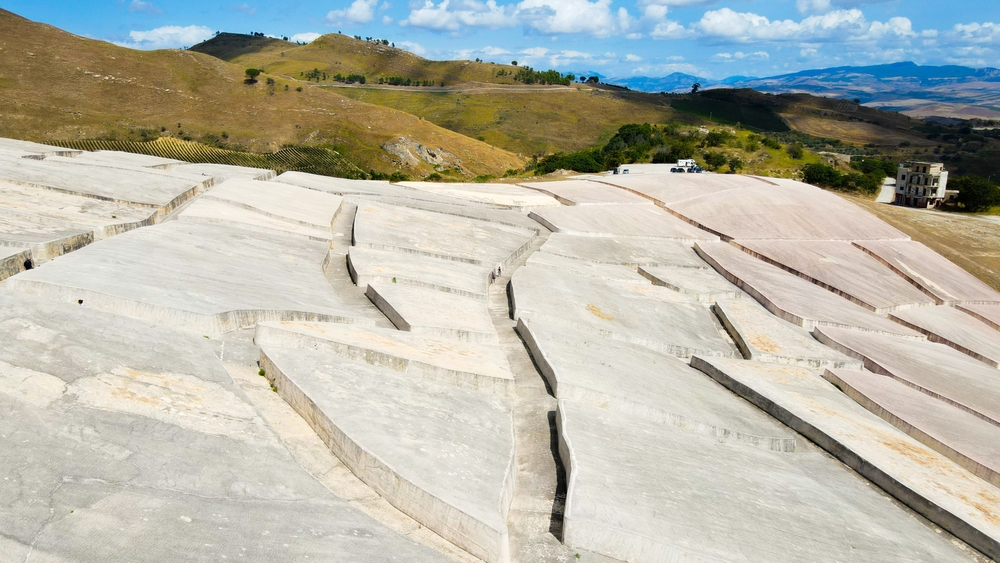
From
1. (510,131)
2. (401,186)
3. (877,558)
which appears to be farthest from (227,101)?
(877,558)

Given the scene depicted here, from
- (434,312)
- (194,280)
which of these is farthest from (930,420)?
(194,280)

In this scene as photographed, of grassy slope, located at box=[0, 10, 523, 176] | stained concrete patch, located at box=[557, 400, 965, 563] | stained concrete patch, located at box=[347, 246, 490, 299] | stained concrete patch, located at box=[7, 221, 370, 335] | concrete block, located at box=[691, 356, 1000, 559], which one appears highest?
grassy slope, located at box=[0, 10, 523, 176]

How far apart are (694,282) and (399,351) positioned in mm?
14447

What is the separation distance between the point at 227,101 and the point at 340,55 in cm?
7678

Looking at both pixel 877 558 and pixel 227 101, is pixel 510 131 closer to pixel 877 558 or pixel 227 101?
pixel 227 101

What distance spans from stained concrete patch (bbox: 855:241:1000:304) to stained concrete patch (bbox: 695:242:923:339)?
586 cm

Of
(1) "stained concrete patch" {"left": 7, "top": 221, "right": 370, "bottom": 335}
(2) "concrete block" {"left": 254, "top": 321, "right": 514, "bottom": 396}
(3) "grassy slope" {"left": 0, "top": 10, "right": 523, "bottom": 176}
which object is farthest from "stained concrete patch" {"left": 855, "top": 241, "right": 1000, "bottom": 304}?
(3) "grassy slope" {"left": 0, "top": 10, "right": 523, "bottom": 176}

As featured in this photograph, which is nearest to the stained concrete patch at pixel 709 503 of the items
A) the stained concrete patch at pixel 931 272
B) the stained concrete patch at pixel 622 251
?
the stained concrete patch at pixel 622 251

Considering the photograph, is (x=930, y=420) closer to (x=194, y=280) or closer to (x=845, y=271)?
(x=845, y=271)

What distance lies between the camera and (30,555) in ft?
17.9

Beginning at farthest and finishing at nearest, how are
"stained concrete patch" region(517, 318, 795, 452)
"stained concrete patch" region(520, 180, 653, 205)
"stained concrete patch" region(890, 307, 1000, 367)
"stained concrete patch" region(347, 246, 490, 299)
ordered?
"stained concrete patch" region(520, 180, 653, 205)
"stained concrete patch" region(890, 307, 1000, 367)
"stained concrete patch" region(347, 246, 490, 299)
"stained concrete patch" region(517, 318, 795, 452)

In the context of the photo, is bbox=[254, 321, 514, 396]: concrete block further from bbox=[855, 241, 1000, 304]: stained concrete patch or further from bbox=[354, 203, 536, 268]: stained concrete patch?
bbox=[855, 241, 1000, 304]: stained concrete patch

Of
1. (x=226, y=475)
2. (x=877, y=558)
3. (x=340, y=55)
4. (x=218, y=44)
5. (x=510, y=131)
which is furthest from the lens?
(x=218, y=44)

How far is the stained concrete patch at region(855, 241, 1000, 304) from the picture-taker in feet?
92.8
